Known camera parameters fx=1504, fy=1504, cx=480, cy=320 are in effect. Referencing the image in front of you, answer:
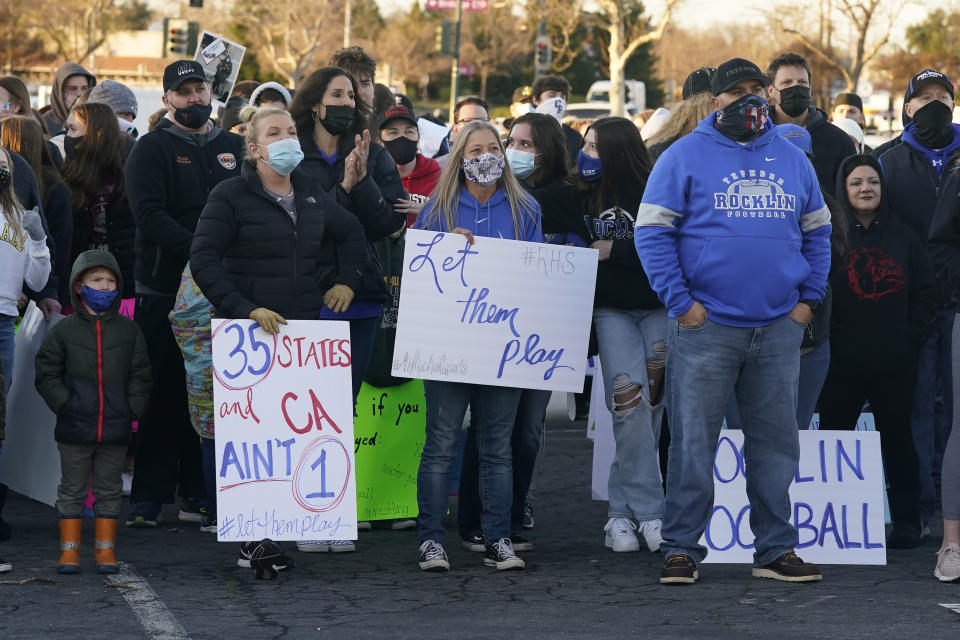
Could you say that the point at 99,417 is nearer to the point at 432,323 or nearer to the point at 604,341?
the point at 432,323

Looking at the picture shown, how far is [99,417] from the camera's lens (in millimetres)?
6391

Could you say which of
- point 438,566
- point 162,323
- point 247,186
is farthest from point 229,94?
point 438,566

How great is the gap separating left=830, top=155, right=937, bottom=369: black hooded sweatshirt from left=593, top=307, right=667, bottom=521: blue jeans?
0.98 metres

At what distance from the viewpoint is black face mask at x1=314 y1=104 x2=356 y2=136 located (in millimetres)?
6906

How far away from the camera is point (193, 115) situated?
742cm

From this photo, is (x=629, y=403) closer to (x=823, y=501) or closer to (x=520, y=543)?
(x=520, y=543)

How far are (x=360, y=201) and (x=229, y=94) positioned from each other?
157 inches

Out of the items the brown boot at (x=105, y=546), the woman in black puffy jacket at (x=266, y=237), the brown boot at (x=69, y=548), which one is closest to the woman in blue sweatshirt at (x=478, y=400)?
the woman in black puffy jacket at (x=266, y=237)

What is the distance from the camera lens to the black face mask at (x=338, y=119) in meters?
6.91

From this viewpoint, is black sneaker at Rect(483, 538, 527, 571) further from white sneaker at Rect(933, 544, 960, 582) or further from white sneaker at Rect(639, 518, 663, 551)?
white sneaker at Rect(933, 544, 960, 582)

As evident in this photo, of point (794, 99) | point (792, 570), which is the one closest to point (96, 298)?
point (792, 570)

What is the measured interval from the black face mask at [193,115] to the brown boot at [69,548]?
7.04 feet

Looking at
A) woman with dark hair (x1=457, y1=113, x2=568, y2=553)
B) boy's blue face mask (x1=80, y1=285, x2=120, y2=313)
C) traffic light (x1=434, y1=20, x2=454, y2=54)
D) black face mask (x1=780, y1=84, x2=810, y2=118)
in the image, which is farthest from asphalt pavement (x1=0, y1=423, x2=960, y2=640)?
traffic light (x1=434, y1=20, x2=454, y2=54)

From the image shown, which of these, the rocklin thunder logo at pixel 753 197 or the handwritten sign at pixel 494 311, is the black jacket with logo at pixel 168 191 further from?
the rocklin thunder logo at pixel 753 197
